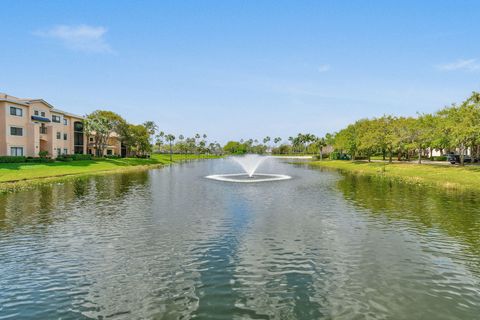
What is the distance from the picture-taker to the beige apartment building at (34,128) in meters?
69.9

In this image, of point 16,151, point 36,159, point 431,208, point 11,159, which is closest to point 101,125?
point 16,151

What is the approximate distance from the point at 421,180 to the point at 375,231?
3655 centimetres

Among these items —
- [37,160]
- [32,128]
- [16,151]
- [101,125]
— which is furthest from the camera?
[101,125]

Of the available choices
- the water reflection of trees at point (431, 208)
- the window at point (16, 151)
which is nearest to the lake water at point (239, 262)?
the water reflection of trees at point (431, 208)

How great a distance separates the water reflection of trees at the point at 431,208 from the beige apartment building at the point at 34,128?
2868 inches

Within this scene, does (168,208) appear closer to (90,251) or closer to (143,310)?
(90,251)

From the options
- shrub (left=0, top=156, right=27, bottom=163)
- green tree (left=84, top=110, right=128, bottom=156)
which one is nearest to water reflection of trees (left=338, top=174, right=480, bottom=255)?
shrub (left=0, top=156, right=27, bottom=163)

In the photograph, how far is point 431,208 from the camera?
1092 inches

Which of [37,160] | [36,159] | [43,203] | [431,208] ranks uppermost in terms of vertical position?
[36,159]

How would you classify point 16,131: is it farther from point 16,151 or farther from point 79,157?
Result: point 79,157

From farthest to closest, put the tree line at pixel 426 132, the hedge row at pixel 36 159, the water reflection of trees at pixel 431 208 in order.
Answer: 1. the hedge row at pixel 36 159
2. the tree line at pixel 426 132
3. the water reflection of trees at pixel 431 208

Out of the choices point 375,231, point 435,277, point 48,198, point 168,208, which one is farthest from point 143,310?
point 48,198

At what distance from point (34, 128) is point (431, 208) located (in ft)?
274

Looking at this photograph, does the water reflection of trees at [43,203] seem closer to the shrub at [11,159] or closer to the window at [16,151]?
the shrub at [11,159]
